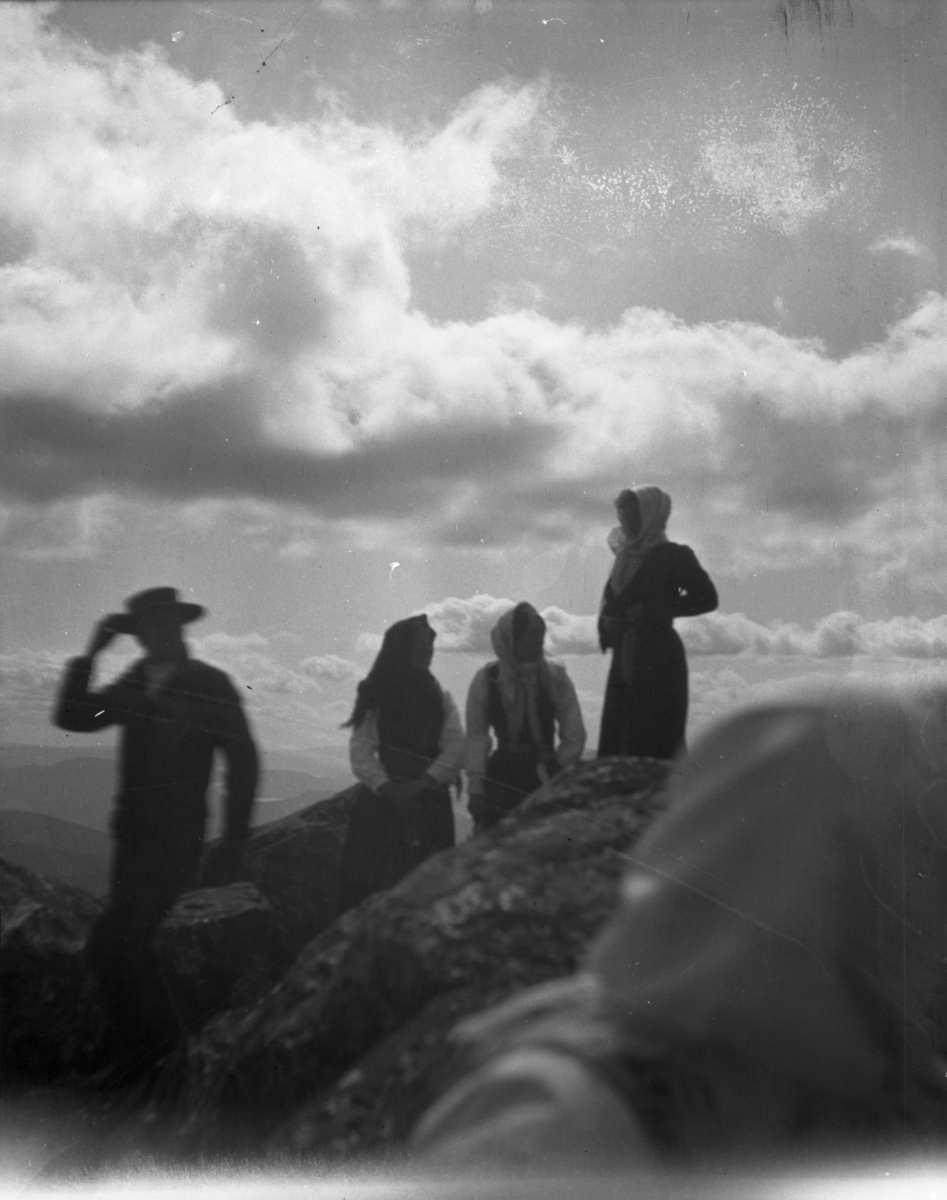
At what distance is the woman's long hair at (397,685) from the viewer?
170cm

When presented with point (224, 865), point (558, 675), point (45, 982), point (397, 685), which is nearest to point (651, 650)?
point (558, 675)

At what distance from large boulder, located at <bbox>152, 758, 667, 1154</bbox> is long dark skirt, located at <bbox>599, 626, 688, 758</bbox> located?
0.03 metres

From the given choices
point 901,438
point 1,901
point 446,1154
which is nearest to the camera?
point 446,1154

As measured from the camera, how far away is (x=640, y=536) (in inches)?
68.8

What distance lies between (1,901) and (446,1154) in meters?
0.81

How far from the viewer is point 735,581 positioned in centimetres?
176

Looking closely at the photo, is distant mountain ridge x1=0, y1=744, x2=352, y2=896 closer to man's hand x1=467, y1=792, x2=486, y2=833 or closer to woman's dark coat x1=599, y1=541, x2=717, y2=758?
man's hand x1=467, y1=792, x2=486, y2=833

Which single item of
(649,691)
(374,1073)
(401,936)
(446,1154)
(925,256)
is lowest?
(446,1154)

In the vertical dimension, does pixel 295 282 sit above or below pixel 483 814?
above

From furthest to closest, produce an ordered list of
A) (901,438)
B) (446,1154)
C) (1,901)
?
(901,438), (1,901), (446,1154)

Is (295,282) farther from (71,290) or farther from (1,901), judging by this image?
(1,901)

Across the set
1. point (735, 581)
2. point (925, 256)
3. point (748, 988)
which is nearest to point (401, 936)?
point (748, 988)

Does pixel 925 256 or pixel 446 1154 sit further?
pixel 925 256

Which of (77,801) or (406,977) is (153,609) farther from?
(406,977)
